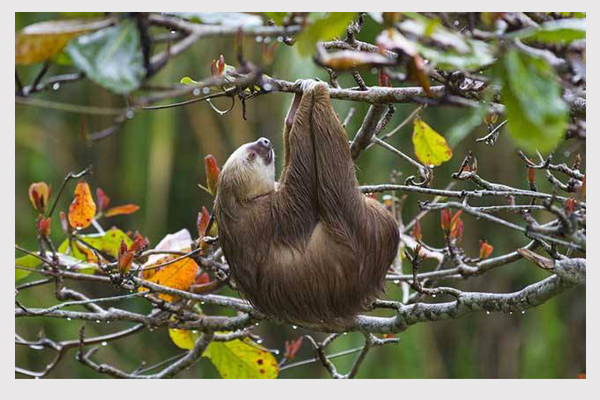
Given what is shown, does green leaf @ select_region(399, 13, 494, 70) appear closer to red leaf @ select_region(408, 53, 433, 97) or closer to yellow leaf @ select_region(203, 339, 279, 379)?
red leaf @ select_region(408, 53, 433, 97)

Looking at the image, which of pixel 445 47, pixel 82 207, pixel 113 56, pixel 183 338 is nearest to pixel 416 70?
pixel 445 47

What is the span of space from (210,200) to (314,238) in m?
5.52

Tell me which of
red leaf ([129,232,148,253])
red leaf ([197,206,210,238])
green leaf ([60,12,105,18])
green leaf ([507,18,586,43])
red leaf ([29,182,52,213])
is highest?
green leaf ([507,18,586,43])

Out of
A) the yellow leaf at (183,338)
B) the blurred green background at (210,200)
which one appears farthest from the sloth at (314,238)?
the blurred green background at (210,200)

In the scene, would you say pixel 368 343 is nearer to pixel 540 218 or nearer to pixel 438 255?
pixel 438 255

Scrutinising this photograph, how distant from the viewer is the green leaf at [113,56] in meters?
1.42

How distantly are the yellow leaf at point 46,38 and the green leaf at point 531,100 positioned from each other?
75 cm

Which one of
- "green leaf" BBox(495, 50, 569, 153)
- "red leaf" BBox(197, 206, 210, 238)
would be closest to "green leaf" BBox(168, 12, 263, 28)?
"green leaf" BBox(495, 50, 569, 153)

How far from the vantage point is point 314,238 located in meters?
2.88

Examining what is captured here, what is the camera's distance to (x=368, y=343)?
3025 millimetres

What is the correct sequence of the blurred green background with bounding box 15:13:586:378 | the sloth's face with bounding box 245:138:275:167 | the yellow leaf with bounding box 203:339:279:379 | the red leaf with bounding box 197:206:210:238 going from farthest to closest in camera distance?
the blurred green background with bounding box 15:13:586:378
the yellow leaf with bounding box 203:339:279:379
the sloth's face with bounding box 245:138:275:167
the red leaf with bounding box 197:206:210:238

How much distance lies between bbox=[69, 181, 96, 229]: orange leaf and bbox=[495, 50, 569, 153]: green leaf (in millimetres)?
2084

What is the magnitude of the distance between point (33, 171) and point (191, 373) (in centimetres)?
258

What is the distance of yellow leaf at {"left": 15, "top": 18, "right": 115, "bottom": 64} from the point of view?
4.71 ft
